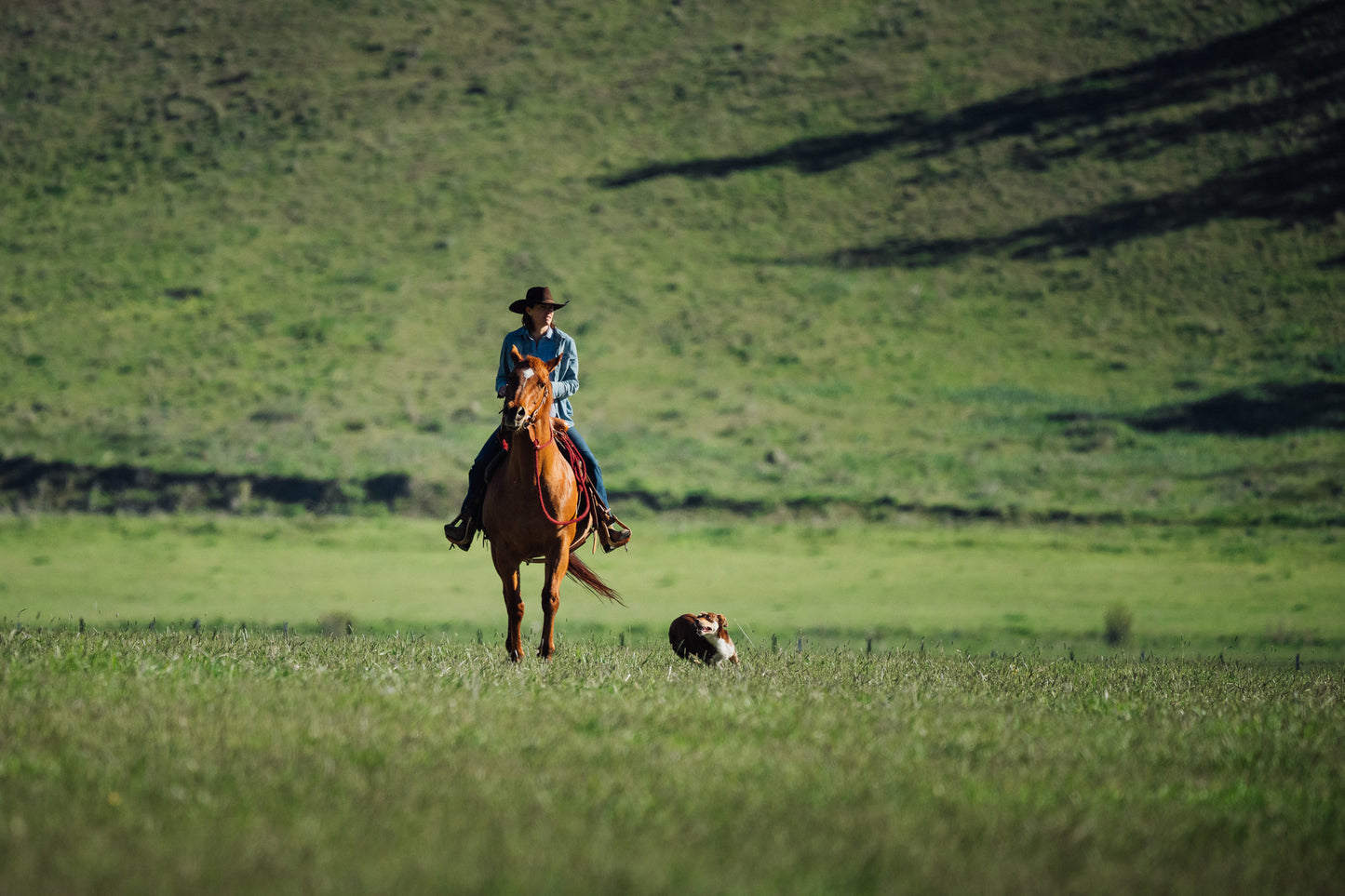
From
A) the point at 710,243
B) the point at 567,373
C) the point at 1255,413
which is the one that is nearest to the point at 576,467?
the point at 567,373

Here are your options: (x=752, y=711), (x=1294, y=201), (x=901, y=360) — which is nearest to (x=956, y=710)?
(x=752, y=711)

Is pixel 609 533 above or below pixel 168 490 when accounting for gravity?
below

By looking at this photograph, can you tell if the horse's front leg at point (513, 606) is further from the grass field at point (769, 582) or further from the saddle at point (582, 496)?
the grass field at point (769, 582)

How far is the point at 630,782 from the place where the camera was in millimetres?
7461

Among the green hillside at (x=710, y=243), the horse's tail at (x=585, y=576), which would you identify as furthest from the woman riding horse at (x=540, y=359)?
the green hillside at (x=710, y=243)

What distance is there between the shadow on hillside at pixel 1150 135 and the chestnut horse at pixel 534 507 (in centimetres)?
5701

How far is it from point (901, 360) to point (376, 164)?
35.1 meters

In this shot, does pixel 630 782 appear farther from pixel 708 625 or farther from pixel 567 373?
pixel 708 625

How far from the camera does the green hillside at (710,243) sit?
51531 millimetres

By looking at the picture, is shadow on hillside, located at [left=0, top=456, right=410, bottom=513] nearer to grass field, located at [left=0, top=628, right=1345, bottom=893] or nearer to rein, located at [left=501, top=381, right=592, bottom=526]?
rein, located at [left=501, top=381, right=592, bottom=526]

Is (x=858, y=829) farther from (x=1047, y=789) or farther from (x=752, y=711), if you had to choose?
(x=752, y=711)

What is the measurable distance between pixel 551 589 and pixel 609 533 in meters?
1.42

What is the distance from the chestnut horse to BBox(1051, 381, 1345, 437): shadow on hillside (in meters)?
44.5

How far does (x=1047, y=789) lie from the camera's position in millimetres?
7707
